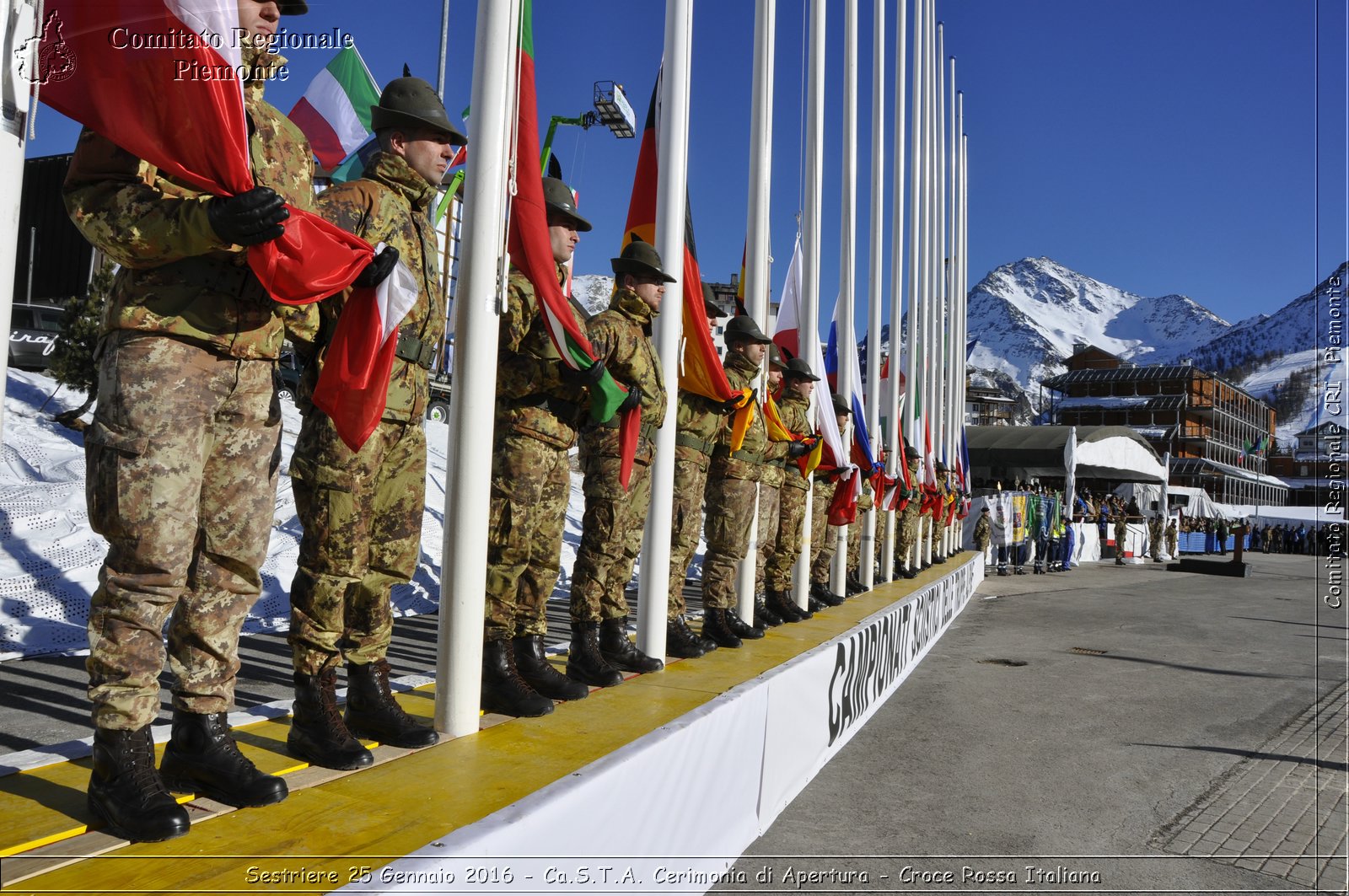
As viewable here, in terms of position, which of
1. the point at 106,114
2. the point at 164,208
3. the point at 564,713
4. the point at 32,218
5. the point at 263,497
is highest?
the point at 32,218

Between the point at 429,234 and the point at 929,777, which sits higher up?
the point at 429,234

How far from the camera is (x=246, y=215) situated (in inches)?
84.0

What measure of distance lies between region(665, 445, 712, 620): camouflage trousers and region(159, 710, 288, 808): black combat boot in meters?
3.31

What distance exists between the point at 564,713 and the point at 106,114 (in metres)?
2.48

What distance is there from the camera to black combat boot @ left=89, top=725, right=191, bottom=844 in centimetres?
220

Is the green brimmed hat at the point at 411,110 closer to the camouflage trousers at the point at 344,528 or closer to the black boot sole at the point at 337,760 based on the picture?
the camouflage trousers at the point at 344,528

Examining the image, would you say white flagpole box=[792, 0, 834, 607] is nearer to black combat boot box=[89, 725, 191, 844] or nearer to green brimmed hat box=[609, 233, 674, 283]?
green brimmed hat box=[609, 233, 674, 283]

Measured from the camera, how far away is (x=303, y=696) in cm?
291

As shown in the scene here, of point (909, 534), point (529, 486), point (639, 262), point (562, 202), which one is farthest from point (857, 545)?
point (529, 486)

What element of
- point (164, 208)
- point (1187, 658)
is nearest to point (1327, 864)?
point (164, 208)

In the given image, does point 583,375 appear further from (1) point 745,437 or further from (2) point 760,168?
Answer: (2) point 760,168

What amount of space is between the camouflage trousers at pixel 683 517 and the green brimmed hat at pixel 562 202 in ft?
5.76

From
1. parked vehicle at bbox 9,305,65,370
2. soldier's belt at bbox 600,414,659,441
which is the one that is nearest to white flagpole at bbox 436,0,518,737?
soldier's belt at bbox 600,414,659,441

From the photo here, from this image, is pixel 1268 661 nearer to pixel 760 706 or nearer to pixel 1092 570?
pixel 760 706
